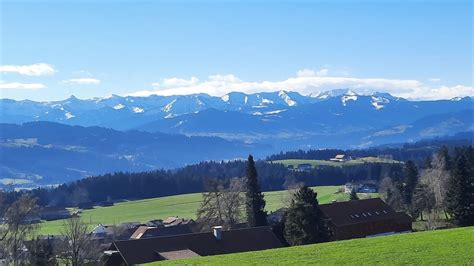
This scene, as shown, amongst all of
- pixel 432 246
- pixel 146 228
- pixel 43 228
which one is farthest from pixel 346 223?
pixel 43 228

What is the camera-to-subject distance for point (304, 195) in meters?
57.8

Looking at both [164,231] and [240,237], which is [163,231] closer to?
[164,231]

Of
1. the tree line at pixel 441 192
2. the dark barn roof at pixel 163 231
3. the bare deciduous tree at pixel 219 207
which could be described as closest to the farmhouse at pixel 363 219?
the tree line at pixel 441 192

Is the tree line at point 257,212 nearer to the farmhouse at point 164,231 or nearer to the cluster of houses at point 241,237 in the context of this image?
the cluster of houses at point 241,237

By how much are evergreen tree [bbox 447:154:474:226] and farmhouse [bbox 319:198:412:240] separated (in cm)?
684

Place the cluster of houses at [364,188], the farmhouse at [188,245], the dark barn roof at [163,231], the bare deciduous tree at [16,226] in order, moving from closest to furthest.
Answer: the farmhouse at [188,245]
the bare deciduous tree at [16,226]
the dark barn roof at [163,231]
the cluster of houses at [364,188]

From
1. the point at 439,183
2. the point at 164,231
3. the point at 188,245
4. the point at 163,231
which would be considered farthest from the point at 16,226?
the point at 439,183

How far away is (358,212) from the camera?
71.5 m

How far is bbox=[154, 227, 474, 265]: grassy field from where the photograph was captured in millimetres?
33312

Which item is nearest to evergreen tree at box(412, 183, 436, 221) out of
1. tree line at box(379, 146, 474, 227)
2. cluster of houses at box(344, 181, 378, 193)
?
tree line at box(379, 146, 474, 227)

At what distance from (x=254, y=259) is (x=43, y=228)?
92302 mm

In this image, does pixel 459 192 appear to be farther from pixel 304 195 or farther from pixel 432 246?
pixel 432 246

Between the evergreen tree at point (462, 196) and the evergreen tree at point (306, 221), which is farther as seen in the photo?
the evergreen tree at point (462, 196)

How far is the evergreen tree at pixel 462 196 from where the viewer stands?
65.7 m
